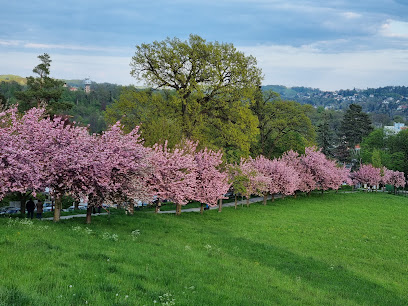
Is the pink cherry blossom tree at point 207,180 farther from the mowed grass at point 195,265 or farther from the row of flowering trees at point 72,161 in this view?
the row of flowering trees at point 72,161

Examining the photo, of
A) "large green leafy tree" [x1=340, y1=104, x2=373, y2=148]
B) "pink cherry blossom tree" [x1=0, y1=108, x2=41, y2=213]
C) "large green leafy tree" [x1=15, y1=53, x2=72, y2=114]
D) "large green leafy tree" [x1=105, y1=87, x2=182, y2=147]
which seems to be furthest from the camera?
"large green leafy tree" [x1=340, y1=104, x2=373, y2=148]

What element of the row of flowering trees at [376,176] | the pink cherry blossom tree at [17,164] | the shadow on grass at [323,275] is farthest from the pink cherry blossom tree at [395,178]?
the pink cherry blossom tree at [17,164]

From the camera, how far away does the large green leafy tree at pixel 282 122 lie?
58.9m

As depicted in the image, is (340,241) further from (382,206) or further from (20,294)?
(382,206)

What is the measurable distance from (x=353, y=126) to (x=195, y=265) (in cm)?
12072

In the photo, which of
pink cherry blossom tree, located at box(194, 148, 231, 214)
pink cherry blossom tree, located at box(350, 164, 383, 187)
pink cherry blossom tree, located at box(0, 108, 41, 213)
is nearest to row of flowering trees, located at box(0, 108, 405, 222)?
pink cherry blossom tree, located at box(0, 108, 41, 213)

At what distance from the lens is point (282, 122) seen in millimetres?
58188

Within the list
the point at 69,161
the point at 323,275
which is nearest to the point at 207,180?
the point at 69,161

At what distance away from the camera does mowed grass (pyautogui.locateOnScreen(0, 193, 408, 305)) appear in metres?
9.22

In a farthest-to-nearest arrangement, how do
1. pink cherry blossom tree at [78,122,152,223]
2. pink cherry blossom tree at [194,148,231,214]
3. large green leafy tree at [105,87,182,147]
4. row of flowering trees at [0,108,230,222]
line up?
1. large green leafy tree at [105,87,182,147]
2. pink cherry blossom tree at [194,148,231,214]
3. pink cherry blossom tree at [78,122,152,223]
4. row of flowering trees at [0,108,230,222]

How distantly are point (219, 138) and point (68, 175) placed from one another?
23580 millimetres

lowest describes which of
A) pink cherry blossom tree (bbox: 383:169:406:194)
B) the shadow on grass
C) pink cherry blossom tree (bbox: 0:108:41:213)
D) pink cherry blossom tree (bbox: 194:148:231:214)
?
pink cherry blossom tree (bbox: 383:169:406:194)

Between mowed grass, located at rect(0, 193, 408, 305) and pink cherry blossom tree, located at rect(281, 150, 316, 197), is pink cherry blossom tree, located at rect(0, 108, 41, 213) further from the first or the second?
pink cherry blossom tree, located at rect(281, 150, 316, 197)

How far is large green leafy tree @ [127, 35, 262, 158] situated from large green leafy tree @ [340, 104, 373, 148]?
90.5m
